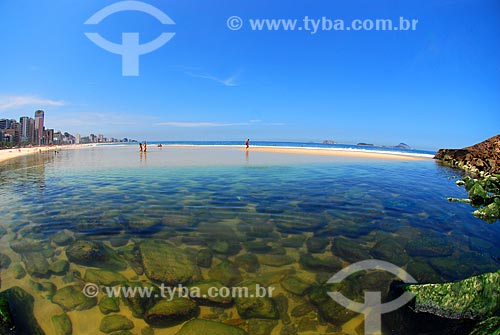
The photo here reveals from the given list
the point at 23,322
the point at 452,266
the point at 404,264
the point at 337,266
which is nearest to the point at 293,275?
the point at 337,266

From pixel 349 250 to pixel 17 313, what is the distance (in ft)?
21.9

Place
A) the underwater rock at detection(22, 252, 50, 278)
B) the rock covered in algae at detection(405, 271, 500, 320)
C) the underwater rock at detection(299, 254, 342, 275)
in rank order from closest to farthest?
the rock covered in algae at detection(405, 271, 500, 320)
the underwater rock at detection(22, 252, 50, 278)
the underwater rock at detection(299, 254, 342, 275)

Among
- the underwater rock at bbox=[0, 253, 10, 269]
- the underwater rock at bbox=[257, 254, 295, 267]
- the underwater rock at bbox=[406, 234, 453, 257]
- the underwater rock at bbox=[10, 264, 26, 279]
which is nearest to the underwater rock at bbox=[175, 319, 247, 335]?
the underwater rock at bbox=[257, 254, 295, 267]

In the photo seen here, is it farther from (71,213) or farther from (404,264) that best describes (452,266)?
(71,213)

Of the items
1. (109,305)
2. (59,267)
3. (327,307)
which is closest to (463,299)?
(327,307)

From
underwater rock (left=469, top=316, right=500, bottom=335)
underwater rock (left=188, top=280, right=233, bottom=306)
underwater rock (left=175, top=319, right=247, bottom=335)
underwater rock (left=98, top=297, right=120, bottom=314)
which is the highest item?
underwater rock (left=469, top=316, right=500, bottom=335)

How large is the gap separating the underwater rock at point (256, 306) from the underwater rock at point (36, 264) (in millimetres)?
4131

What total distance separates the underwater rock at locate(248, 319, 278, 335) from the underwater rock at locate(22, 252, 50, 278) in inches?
172

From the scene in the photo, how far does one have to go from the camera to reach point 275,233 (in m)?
7.26

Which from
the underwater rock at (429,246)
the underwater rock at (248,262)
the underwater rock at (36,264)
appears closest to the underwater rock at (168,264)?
the underwater rock at (248,262)

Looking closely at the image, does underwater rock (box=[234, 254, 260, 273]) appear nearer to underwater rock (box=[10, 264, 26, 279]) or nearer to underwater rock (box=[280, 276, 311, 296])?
underwater rock (box=[280, 276, 311, 296])

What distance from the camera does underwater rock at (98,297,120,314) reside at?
4152mm

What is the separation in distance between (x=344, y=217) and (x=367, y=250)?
7.97 feet

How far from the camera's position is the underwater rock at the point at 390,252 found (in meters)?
5.88
